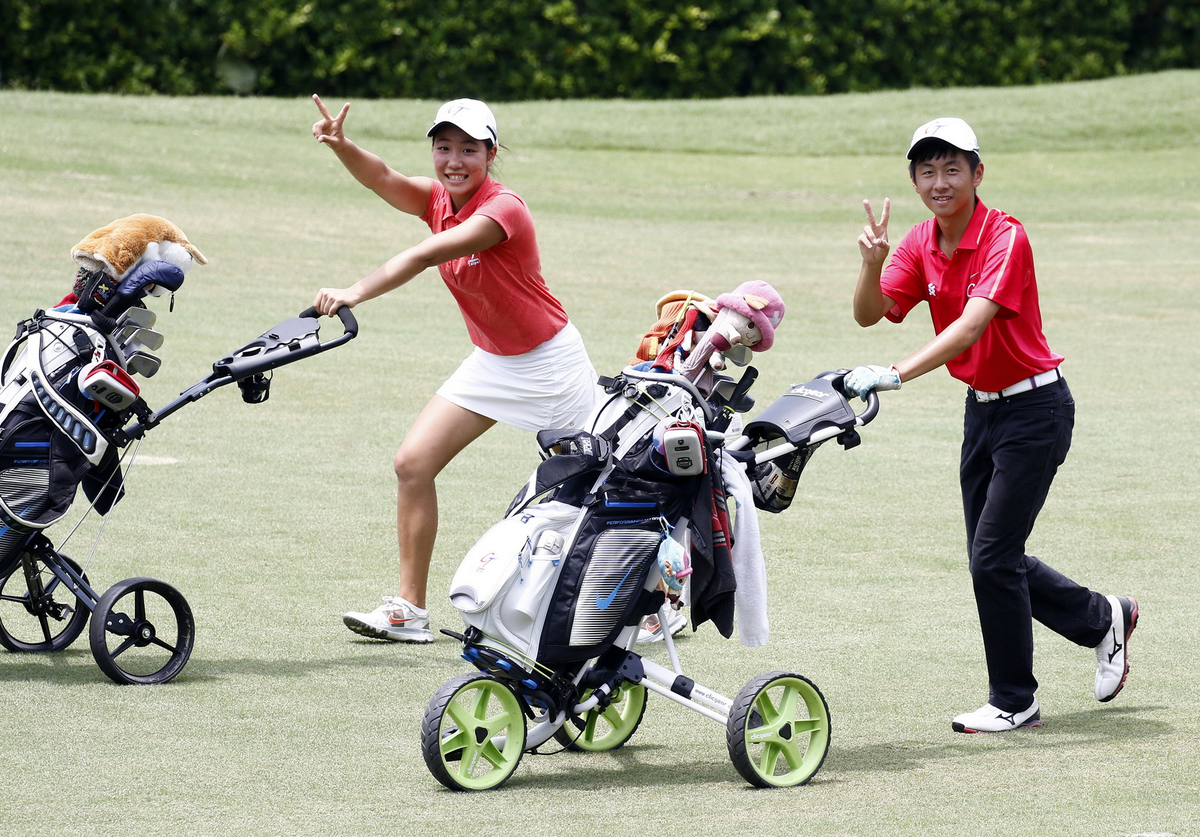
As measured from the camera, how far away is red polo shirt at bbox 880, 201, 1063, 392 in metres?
5.08

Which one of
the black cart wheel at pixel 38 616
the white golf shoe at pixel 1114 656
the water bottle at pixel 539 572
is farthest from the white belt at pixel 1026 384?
the black cart wheel at pixel 38 616

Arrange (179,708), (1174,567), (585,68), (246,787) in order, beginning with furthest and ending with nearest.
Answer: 1. (585,68)
2. (1174,567)
3. (179,708)
4. (246,787)

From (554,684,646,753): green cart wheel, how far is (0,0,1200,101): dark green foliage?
22846mm

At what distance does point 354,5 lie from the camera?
26.6 m

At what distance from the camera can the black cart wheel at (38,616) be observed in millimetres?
5797

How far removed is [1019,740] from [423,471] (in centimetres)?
237

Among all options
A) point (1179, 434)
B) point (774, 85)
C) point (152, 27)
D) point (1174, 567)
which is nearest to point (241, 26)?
point (152, 27)

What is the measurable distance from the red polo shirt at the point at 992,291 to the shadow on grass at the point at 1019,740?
1.08m

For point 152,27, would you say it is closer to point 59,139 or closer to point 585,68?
point 59,139

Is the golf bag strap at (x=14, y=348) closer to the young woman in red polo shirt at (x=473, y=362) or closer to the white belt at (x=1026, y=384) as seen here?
the young woman in red polo shirt at (x=473, y=362)

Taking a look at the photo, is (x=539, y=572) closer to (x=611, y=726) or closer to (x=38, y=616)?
(x=611, y=726)

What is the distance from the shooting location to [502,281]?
6.01 m

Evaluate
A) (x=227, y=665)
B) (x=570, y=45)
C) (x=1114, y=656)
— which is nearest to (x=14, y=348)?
(x=227, y=665)

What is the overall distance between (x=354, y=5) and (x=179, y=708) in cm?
2274
